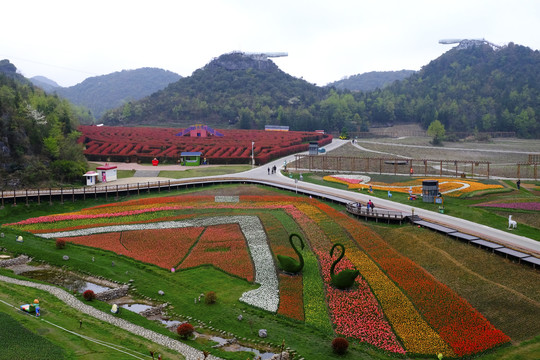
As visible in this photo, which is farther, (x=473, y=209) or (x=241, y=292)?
(x=473, y=209)

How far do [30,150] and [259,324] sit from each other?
54151 millimetres

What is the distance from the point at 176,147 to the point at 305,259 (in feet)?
213

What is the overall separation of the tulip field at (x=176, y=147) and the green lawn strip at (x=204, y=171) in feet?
16.4

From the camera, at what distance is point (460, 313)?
100 feet

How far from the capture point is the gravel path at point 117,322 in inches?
1003

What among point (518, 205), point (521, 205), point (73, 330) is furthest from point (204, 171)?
point (73, 330)

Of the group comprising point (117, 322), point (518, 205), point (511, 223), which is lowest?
point (117, 322)

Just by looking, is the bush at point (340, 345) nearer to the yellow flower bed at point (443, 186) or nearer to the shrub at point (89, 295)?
the shrub at point (89, 295)

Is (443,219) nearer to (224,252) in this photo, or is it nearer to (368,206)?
(368,206)

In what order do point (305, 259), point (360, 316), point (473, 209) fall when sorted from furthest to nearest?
point (473, 209)
point (305, 259)
point (360, 316)

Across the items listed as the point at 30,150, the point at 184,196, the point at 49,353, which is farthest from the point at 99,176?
the point at 49,353

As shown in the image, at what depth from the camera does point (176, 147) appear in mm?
99000

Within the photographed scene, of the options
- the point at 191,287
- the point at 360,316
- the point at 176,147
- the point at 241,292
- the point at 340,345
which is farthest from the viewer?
the point at 176,147

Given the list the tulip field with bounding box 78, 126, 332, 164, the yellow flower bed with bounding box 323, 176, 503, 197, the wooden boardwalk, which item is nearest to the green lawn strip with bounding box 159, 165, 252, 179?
the tulip field with bounding box 78, 126, 332, 164
